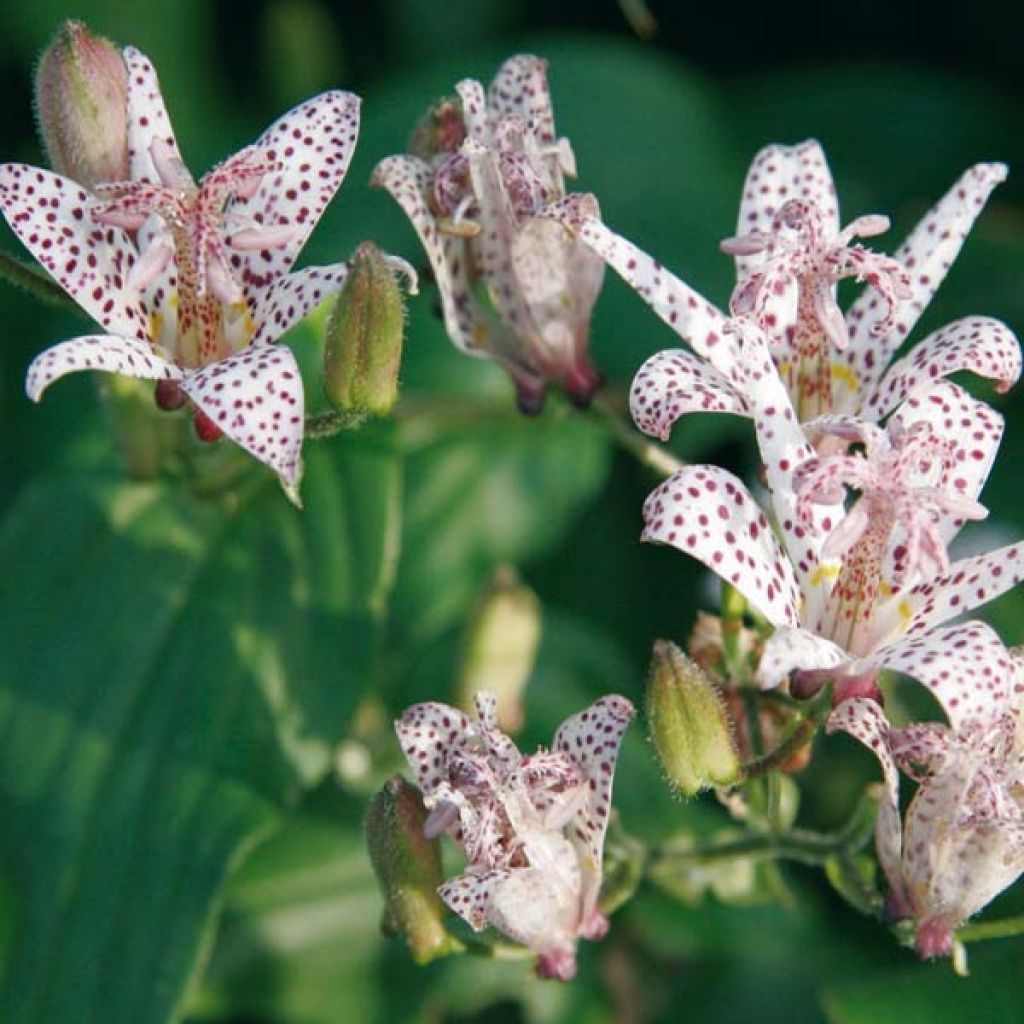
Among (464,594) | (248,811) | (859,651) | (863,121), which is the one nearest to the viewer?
(859,651)

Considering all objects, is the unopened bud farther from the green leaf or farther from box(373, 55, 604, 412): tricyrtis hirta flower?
the green leaf

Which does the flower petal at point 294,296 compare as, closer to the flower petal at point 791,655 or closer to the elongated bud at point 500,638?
the elongated bud at point 500,638

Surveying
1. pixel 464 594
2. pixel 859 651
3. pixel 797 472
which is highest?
pixel 797 472

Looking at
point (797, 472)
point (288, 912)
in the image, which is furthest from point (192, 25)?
point (797, 472)

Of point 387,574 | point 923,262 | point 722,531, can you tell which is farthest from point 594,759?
point 923,262

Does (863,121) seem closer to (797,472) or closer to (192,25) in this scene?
(192,25)

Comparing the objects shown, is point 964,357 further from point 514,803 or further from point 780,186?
point 514,803
